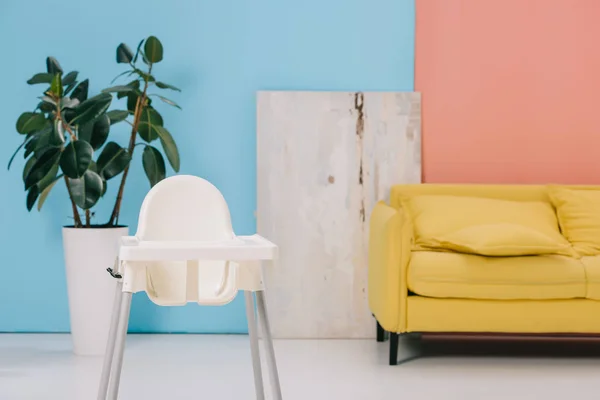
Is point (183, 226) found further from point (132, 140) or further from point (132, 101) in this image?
point (132, 101)

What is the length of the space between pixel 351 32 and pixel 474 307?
5.52 feet

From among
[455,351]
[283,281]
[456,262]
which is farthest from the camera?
[283,281]

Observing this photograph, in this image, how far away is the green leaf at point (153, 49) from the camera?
4.25 m

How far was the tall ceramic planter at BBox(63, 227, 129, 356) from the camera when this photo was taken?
4016 millimetres

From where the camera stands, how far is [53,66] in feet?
13.8

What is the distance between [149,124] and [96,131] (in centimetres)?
31

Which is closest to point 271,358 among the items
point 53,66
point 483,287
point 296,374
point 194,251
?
point 194,251

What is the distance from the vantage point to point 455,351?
13.5ft

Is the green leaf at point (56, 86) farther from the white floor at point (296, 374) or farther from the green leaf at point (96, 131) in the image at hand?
the white floor at point (296, 374)

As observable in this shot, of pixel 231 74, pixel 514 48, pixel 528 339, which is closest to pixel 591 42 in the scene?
pixel 514 48

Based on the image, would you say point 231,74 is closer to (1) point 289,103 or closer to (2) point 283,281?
(1) point 289,103

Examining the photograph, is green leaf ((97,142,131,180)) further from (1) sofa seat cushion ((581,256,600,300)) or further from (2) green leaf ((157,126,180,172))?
(1) sofa seat cushion ((581,256,600,300))

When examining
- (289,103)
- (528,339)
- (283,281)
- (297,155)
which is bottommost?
(528,339)

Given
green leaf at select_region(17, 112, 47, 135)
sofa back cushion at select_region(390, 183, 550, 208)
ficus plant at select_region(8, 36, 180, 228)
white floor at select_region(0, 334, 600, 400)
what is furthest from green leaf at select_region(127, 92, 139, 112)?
sofa back cushion at select_region(390, 183, 550, 208)
